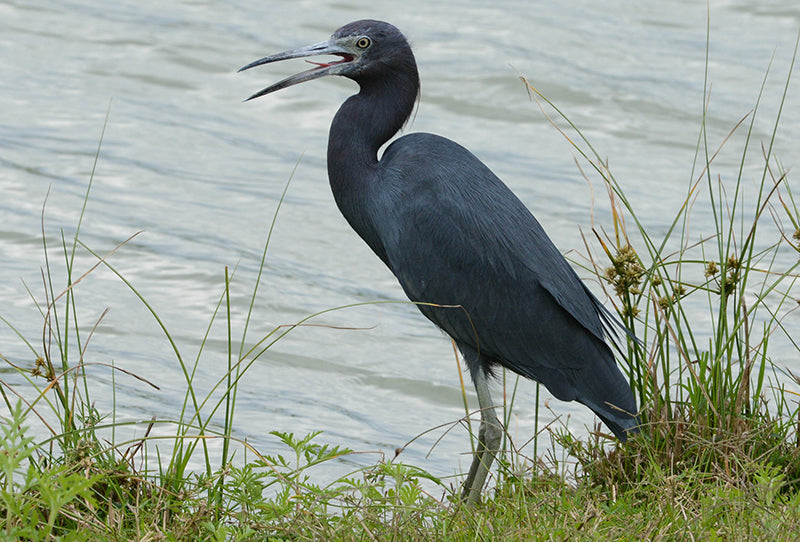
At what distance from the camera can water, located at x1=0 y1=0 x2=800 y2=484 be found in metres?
6.07

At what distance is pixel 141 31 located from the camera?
1133 centimetres

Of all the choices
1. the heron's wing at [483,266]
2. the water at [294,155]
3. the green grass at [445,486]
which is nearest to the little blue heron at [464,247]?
the heron's wing at [483,266]

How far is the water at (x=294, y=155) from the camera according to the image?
239 inches

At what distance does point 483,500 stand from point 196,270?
3740 mm

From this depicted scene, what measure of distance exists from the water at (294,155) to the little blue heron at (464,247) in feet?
1.86

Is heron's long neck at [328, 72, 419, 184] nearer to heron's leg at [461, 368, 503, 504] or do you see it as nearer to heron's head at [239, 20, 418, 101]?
heron's head at [239, 20, 418, 101]

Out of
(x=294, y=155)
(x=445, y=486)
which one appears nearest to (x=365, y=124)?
(x=445, y=486)

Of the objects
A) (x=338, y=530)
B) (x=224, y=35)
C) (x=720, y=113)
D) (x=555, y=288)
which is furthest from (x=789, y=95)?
(x=338, y=530)

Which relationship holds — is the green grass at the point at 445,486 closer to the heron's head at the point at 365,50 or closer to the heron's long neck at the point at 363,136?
the heron's long neck at the point at 363,136

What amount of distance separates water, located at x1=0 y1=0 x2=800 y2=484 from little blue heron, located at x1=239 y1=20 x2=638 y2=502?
567mm

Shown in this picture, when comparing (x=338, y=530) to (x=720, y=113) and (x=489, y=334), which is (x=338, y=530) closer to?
(x=489, y=334)

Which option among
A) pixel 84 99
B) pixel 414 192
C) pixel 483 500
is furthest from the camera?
pixel 84 99

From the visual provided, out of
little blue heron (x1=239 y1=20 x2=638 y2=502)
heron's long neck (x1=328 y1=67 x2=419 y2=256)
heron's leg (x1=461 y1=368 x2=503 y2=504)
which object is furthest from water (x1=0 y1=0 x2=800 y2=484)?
heron's long neck (x1=328 y1=67 x2=419 y2=256)

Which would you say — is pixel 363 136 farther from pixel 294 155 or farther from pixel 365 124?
pixel 294 155
